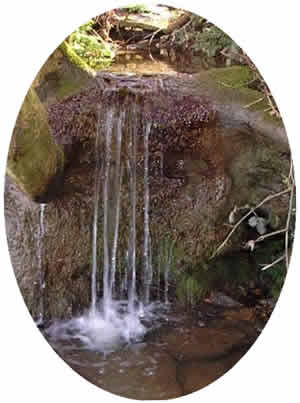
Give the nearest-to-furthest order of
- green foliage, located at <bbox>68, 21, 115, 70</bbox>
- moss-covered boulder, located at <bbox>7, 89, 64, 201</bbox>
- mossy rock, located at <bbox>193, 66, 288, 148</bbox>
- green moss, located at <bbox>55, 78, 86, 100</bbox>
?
moss-covered boulder, located at <bbox>7, 89, 64, 201</bbox>, mossy rock, located at <bbox>193, 66, 288, 148</bbox>, green moss, located at <bbox>55, 78, 86, 100</bbox>, green foliage, located at <bbox>68, 21, 115, 70</bbox>

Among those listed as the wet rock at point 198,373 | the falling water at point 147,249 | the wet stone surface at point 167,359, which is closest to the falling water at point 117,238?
the falling water at point 147,249

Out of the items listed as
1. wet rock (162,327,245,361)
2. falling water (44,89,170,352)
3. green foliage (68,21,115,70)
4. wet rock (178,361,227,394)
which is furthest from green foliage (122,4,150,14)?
wet rock (178,361,227,394)

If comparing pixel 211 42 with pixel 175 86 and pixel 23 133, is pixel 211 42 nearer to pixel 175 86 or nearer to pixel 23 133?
pixel 175 86

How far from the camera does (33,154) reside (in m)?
2.29

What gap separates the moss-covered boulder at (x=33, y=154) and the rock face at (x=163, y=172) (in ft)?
0.39

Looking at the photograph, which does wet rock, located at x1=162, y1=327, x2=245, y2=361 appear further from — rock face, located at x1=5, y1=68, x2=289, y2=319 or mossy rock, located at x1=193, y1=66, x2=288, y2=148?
mossy rock, located at x1=193, y1=66, x2=288, y2=148

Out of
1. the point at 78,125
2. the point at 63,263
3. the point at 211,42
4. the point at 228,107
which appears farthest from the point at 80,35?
the point at 63,263

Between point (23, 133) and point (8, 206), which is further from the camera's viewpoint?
point (8, 206)

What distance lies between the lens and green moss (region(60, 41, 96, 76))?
103 inches

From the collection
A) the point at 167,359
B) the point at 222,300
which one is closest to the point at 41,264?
the point at 167,359

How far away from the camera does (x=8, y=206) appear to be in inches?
98.0

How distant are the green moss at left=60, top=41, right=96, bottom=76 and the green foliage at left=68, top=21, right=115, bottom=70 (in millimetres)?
64

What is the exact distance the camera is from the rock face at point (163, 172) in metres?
2.69

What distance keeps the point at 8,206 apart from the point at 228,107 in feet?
3.85
